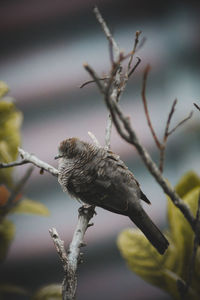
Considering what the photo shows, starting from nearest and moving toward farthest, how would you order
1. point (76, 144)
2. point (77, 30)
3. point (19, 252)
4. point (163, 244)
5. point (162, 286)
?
point (163, 244), point (162, 286), point (76, 144), point (19, 252), point (77, 30)

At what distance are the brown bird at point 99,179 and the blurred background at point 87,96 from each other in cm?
89

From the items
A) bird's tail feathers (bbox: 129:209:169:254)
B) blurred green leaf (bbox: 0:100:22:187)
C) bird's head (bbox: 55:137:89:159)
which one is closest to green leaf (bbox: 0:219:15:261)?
blurred green leaf (bbox: 0:100:22:187)

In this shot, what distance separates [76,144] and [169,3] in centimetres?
144

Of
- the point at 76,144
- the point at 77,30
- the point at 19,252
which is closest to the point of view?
→ the point at 76,144

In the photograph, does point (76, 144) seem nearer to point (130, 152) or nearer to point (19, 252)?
point (130, 152)

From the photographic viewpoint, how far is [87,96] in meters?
1.97

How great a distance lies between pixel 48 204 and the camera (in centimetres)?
192

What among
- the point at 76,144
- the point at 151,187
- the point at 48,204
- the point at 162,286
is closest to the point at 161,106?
the point at 151,187

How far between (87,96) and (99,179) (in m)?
1.07

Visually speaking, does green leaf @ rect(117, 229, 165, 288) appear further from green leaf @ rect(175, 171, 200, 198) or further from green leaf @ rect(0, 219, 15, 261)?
green leaf @ rect(0, 219, 15, 261)

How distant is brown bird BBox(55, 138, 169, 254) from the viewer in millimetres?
938

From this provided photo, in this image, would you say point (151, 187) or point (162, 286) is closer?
point (162, 286)

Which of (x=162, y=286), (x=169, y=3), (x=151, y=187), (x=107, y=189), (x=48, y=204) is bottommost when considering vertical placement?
(x=162, y=286)

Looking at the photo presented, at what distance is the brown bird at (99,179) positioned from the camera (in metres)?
0.94
